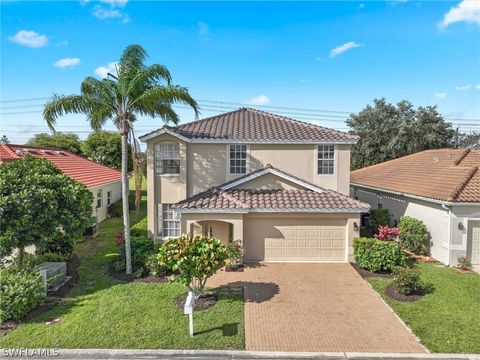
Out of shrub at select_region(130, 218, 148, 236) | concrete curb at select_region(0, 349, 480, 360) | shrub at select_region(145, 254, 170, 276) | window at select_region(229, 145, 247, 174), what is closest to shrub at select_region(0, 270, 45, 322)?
concrete curb at select_region(0, 349, 480, 360)

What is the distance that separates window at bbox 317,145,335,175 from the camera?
682 inches

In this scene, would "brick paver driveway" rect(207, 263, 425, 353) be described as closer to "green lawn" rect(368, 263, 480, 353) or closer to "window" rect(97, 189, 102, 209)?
"green lawn" rect(368, 263, 480, 353)

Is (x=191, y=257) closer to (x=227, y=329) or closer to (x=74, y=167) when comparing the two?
(x=227, y=329)

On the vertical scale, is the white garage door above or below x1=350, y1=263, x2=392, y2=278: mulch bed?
above

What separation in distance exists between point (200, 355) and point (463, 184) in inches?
579

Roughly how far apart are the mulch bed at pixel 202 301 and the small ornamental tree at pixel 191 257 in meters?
1.01

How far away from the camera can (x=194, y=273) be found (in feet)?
32.1

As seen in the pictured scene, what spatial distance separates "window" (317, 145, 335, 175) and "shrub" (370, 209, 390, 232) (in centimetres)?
514

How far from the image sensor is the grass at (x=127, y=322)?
8.32 metres

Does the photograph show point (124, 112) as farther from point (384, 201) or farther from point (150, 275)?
point (384, 201)

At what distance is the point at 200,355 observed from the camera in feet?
25.8

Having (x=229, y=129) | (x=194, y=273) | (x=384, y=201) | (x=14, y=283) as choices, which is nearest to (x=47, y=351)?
(x=14, y=283)

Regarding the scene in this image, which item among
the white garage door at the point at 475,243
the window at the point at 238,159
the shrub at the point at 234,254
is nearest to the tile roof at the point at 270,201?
the window at the point at 238,159

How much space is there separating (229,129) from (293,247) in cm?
771
